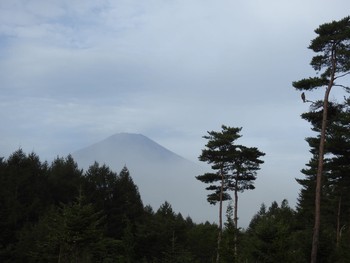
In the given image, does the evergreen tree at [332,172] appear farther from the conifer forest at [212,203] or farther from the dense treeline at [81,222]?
the dense treeline at [81,222]

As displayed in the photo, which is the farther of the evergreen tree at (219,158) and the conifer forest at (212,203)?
the evergreen tree at (219,158)

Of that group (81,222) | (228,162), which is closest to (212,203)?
(228,162)

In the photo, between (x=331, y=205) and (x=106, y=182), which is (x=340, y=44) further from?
(x=106, y=182)

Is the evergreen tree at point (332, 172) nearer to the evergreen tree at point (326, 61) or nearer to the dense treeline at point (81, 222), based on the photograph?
the evergreen tree at point (326, 61)

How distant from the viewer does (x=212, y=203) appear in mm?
40500

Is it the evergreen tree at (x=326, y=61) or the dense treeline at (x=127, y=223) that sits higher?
the evergreen tree at (x=326, y=61)

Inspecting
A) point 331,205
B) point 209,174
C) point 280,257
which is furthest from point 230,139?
point 280,257

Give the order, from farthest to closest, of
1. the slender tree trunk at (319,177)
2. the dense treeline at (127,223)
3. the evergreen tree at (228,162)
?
1. the evergreen tree at (228,162)
2. the dense treeline at (127,223)
3. the slender tree trunk at (319,177)

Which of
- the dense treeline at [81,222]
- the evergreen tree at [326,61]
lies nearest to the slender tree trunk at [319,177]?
the evergreen tree at [326,61]

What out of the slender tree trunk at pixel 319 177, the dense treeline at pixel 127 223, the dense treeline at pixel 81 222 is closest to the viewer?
the slender tree trunk at pixel 319 177

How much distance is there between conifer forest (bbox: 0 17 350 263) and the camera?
19.6 meters

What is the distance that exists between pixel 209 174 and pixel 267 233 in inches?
813

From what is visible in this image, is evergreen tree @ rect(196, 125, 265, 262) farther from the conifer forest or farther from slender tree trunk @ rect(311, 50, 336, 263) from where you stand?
slender tree trunk @ rect(311, 50, 336, 263)

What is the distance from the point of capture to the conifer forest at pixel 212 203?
19.6 metres
